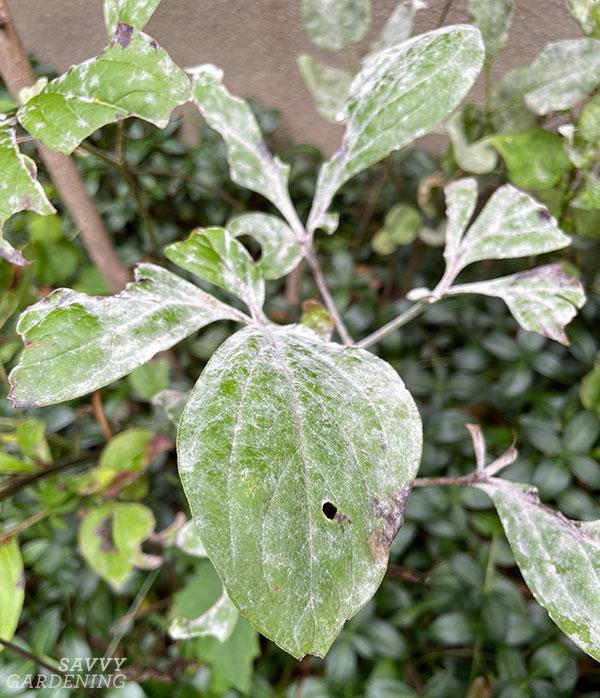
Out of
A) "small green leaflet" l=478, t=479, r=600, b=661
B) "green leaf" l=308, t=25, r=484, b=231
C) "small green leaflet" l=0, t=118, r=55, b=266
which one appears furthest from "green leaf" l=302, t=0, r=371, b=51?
"small green leaflet" l=478, t=479, r=600, b=661

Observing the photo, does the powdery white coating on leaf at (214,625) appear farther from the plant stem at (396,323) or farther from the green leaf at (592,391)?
the green leaf at (592,391)

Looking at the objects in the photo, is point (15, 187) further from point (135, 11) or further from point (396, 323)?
point (396, 323)

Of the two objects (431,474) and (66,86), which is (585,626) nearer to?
(431,474)

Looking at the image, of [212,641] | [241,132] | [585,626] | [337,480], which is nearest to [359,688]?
[212,641]

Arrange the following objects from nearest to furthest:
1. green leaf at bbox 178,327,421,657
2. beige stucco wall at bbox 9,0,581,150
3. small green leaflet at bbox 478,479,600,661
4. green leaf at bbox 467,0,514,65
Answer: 1. green leaf at bbox 178,327,421,657
2. small green leaflet at bbox 478,479,600,661
3. green leaf at bbox 467,0,514,65
4. beige stucco wall at bbox 9,0,581,150

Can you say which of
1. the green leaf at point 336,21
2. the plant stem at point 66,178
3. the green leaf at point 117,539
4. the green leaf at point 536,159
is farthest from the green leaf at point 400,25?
the green leaf at point 117,539

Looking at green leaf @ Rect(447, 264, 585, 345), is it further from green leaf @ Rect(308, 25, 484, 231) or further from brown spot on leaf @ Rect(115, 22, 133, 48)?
brown spot on leaf @ Rect(115, 22, 133, 48)
